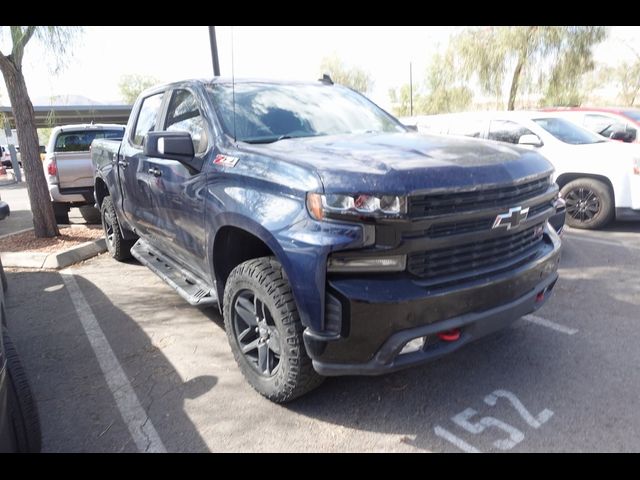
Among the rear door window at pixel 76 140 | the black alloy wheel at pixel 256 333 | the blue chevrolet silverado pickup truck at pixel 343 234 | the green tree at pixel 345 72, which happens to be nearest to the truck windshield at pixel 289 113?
the blue chevrolet silverado pickup truck at pixel 343 234

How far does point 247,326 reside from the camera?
295 cm

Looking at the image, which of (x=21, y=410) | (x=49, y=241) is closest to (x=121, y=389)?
(x=21, y=410)

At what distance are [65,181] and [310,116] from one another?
20.5 ft

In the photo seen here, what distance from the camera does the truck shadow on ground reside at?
2.64 metres

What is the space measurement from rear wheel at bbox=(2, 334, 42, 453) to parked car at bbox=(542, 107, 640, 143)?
839cm

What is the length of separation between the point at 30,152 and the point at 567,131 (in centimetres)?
836

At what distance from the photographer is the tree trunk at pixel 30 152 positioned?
22.3ft

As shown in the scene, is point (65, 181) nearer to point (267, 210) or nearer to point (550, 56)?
point (267, 210)

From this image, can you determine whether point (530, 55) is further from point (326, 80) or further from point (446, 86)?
point (326, 80)

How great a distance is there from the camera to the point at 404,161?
2373 mm

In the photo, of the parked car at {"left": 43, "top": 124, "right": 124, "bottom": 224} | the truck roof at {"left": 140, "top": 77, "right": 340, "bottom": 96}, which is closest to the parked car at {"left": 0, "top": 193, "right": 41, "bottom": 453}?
the truck roof at {"left": 140, "top": 77, "right": 340, "bottom": 96}
